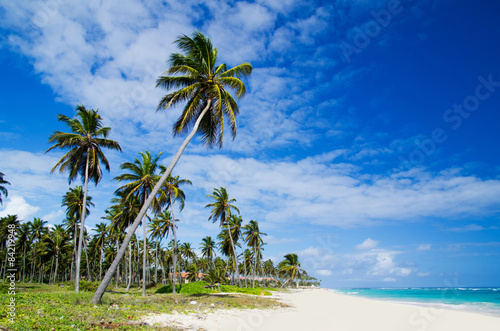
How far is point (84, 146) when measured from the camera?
802 inches

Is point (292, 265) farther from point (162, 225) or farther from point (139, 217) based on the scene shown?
point (139, 217)

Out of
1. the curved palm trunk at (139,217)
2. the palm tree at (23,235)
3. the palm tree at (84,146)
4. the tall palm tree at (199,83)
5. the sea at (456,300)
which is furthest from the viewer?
the palm tree at (23,235)

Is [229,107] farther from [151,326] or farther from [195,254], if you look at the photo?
[195,254]

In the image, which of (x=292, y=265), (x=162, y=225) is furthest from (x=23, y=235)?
(x=292, y=265)

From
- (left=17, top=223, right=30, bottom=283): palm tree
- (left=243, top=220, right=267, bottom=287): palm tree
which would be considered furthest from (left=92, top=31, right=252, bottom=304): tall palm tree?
(left=17, top=223, right=30, bottom=283): palm tree

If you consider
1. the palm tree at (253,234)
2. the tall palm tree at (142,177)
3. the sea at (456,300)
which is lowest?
the sea at (456,300)

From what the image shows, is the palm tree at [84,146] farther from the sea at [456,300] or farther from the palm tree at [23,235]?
the palm tree at [23,235]

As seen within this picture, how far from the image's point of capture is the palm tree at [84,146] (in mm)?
19422

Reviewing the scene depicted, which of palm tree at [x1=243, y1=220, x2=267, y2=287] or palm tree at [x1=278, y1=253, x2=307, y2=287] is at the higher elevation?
palm tree at [x1=243, y1=220, x2=267, y2=287]

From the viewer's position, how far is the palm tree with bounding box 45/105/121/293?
63.7 ft

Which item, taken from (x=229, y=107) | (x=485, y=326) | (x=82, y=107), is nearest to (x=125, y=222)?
(x=82, y=107)

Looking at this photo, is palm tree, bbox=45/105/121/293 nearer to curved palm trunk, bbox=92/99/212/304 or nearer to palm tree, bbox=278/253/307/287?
curved palm trunk, bbox=92/99/212/304

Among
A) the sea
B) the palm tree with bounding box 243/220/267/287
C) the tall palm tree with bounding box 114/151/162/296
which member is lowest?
the sea

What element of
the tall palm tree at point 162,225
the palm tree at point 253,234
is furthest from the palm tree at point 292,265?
the tall palm tree at point 162,225
